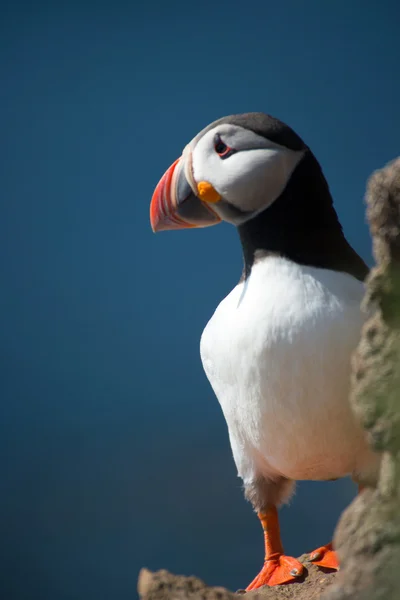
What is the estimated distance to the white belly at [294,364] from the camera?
5.46 ft

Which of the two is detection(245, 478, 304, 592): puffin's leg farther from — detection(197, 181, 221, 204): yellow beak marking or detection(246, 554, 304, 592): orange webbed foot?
detection(197, 181, 221, 204): yellow beak marking

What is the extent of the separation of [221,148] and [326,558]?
3.15 feet

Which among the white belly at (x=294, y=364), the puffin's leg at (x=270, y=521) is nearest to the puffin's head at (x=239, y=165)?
the white belly at (x=294, y=364)

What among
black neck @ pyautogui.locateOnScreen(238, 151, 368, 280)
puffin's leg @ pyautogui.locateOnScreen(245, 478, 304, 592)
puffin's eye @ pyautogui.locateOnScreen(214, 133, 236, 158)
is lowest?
puffin's leg @ pyautogui.locateOnScreen(245, 478, 304, 592)

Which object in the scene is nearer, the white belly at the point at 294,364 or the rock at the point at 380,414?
the rock at the point at 380,414

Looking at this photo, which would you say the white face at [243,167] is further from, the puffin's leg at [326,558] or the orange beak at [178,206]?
the puffin's leg at [326,558]

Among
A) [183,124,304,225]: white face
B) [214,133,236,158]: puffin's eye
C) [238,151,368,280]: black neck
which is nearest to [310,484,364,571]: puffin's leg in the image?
[238,151,368,280]: black neck

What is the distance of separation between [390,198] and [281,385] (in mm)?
657

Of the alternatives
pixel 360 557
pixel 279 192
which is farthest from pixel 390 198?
pixel 279 192

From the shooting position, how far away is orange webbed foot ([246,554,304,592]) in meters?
1.86

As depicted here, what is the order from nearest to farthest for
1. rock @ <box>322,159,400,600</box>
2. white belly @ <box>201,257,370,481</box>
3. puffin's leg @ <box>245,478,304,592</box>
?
rock @ <box>322,159,400,600</box> < white belly @ <box>201,257,370,481</box> < puffin's leg @ <box>245,478,304,592</box>

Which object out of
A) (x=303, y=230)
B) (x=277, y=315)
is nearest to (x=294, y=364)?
(x=277, y=315)

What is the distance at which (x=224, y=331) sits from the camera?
1825 millimetres

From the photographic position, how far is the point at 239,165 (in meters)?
1.80
